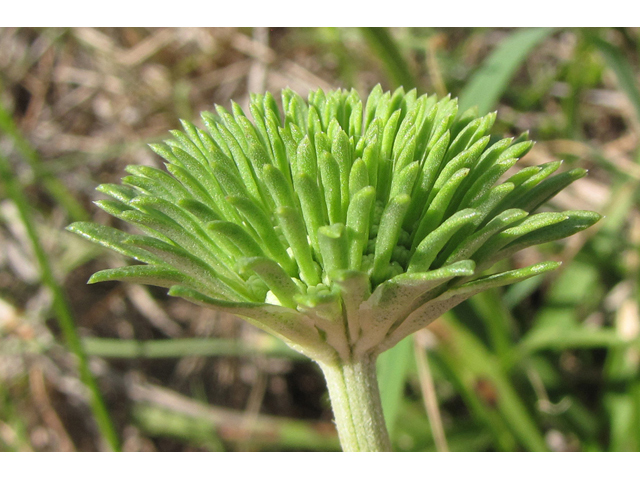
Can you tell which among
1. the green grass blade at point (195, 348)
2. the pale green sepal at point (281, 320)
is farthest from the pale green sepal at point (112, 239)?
the green grass blade at point (195, 348)

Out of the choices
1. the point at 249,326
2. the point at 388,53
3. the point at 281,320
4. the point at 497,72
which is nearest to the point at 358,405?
the point at 281,320

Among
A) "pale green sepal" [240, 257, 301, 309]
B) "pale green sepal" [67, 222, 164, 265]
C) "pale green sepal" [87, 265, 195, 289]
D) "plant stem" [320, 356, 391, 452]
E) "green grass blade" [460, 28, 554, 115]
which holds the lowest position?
"plant stem" [320, 356, 391, 452]

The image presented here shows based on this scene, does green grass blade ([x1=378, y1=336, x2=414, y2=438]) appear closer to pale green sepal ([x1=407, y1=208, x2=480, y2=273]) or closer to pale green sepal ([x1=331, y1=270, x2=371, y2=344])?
pale green sepal ([x1=331, y1=270, x2=371, y2=344])

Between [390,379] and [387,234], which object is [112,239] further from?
[390,379]

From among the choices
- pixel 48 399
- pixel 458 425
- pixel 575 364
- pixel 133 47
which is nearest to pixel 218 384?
pixel 48 399

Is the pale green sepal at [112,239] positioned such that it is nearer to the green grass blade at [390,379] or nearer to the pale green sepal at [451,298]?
the pale green sepal at [451,298]

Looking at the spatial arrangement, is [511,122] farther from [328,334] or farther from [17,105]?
[17,105]

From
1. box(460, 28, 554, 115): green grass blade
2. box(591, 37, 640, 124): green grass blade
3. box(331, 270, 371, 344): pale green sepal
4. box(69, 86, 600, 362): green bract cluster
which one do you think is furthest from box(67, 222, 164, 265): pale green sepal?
box(591, 37, 640, 124): green grass blade
